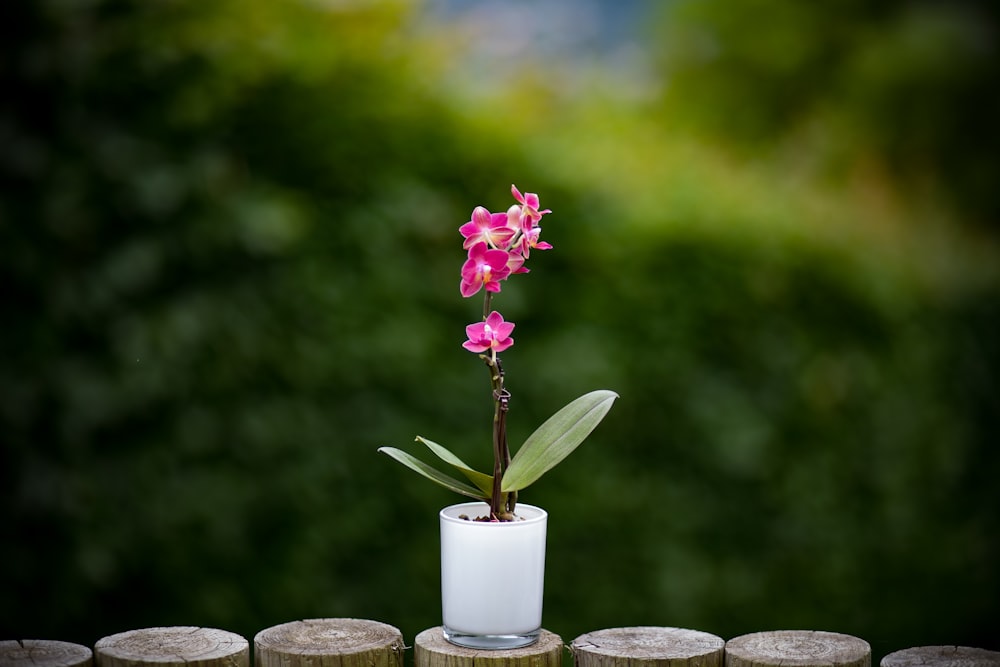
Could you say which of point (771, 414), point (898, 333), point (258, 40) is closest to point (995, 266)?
point (898, 333)

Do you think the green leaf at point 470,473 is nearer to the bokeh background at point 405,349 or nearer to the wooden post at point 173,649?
the wooden post at point 173,649

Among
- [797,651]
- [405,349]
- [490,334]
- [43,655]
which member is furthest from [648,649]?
[405,349]

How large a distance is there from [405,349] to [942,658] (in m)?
1.41

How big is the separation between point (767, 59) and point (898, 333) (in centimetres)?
230

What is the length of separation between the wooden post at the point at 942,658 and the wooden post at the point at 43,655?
975 mm

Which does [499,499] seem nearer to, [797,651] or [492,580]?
[492,580]

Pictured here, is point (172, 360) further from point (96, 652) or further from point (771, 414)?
point (771, 414)

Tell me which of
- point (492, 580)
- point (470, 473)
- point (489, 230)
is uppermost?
point (489, 230)

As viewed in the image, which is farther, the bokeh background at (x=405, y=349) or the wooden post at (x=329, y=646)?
the bokeh background at (x=405, y=349)

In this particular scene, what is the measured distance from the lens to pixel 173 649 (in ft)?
4.51

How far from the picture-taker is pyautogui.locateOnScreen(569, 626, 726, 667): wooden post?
4.44 feet

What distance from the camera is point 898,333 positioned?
324cm

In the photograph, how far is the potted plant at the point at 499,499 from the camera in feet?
4.37

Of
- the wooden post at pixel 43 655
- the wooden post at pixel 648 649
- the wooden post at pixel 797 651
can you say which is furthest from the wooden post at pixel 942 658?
the wooden post at pixel 43 655
